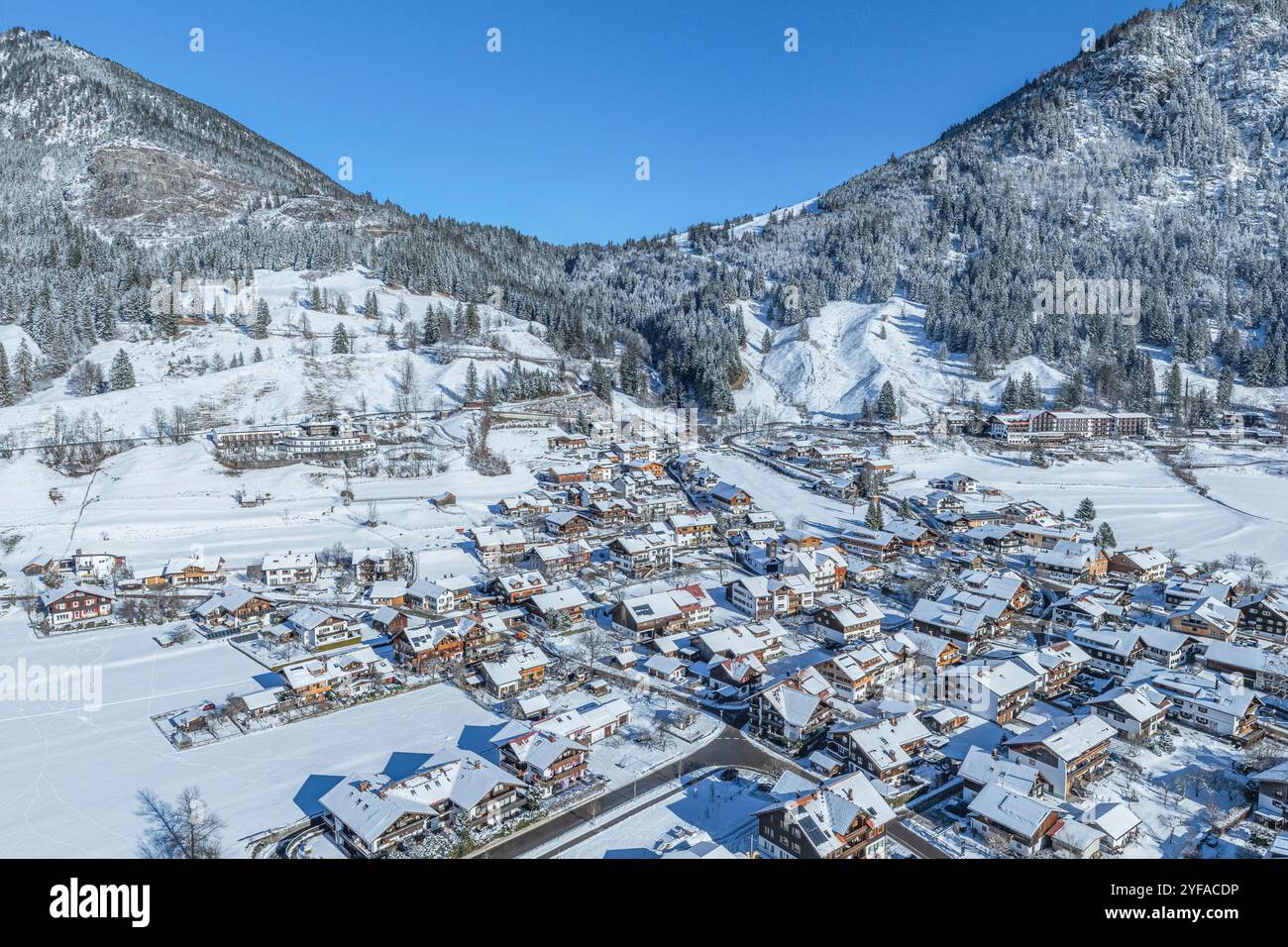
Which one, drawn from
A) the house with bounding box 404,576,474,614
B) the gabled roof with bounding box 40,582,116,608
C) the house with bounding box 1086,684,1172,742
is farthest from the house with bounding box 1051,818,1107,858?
the gabled roof with bounding box 40,582,116,608

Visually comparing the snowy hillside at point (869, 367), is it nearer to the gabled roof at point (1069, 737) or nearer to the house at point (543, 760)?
the gabled roof at point (1069, 737)

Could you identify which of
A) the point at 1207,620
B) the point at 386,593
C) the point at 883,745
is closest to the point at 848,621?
the point at 883,745

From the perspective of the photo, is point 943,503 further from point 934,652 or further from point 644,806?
point 644,806

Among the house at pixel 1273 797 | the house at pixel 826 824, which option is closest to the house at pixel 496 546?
the house at pixel 826 824

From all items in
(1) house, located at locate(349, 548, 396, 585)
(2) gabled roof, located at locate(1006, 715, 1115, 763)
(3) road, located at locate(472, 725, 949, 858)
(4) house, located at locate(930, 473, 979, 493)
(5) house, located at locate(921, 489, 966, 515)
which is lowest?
(3) road, located at locate(472, 725, 949, 858)

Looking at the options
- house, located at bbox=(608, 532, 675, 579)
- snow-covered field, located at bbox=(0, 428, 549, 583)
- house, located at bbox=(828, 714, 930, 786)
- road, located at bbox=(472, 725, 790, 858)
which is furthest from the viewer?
snow-covered field, located at bbox=(0, 428, 549, 583)

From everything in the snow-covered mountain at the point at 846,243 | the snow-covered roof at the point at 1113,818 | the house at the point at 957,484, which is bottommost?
the snow-covered roof at the point at 1113,818

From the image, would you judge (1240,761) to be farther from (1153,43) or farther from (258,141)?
(258,141)

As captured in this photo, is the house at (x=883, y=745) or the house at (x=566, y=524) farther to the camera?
the house at (x=566, y=524)

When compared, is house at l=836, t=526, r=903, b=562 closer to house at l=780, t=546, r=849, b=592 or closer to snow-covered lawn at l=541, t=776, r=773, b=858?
house at l=780, t=546, r=849, b=592
